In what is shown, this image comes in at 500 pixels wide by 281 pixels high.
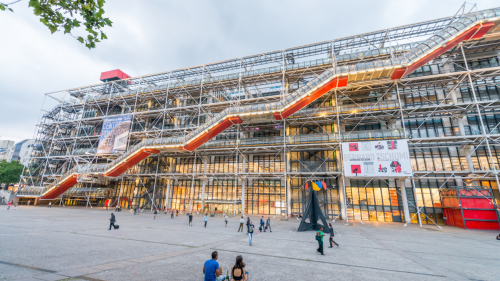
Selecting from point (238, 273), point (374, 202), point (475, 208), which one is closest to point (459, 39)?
point (475, 208)

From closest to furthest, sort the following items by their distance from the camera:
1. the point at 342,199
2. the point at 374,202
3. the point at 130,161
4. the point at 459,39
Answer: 1. the point at 459,39
2. the point at 374,202
3. the point at 342,199
4. the point at 130,161

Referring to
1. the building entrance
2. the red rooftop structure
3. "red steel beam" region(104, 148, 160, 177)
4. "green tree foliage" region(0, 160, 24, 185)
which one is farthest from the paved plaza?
the red rooftop structure

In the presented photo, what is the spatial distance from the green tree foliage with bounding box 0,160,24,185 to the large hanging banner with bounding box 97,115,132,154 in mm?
16268

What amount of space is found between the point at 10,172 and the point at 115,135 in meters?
19.2

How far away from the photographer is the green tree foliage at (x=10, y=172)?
31.1 meters

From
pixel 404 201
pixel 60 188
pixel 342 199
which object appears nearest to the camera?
pixel 404 201

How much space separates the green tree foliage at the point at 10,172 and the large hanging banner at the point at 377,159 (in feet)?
153

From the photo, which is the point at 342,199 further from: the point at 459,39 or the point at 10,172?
the point at 10,172

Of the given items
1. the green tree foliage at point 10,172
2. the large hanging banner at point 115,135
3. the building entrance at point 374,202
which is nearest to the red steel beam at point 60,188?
the large hanging banner at point 115,135

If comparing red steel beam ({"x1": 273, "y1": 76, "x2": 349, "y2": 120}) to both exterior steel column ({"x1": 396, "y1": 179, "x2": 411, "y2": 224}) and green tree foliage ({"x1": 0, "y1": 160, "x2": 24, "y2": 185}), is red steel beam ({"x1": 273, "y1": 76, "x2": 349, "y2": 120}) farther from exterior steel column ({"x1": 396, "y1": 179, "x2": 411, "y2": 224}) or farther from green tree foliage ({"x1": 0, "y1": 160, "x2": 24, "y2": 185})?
green tree foliage ({"x1": 0, "y1": 160, "x2": 24, "y2": 185})

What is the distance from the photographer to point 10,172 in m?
31.7

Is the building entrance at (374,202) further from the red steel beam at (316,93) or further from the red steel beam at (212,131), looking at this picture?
the red steel beam at (212,131)

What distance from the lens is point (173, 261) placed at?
6582 millimetres

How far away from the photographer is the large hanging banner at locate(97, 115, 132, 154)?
27734 mm
